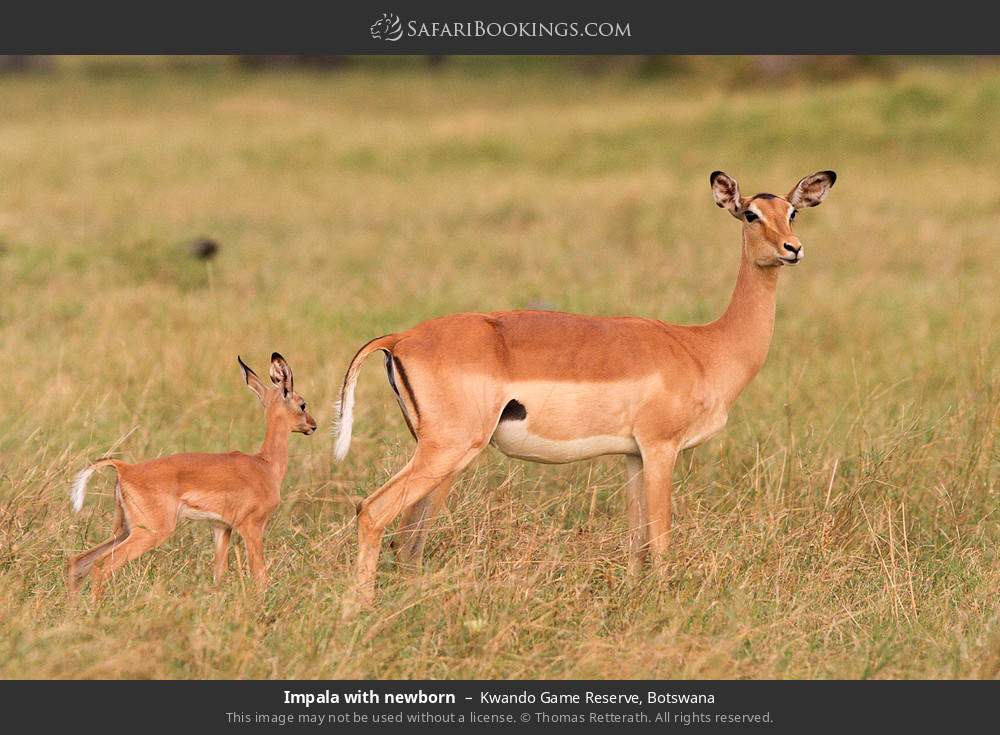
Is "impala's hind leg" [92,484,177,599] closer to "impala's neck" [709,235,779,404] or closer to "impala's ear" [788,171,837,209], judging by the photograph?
"impala's neck" [709,235,779,404]

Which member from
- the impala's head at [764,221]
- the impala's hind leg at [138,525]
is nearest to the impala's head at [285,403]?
the impala's hind leg at [138,525]

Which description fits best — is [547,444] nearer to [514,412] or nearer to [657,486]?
[514,412]

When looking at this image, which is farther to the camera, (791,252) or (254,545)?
(791,252)

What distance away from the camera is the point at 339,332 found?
891cm

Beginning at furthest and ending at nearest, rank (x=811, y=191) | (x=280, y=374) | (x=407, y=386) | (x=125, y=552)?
1. (x=811, y=191)
2. (x=280, y=374)
3. (x=407, y=386)
4. (x=125, y=552)

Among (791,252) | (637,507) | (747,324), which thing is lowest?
(637,507)

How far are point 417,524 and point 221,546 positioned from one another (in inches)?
28.4

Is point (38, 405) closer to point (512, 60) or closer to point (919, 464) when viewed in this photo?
point (919, 464)

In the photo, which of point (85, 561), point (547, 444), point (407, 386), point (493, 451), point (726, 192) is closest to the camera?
point (85, 561)

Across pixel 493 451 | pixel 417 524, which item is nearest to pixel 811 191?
pixel 493 451

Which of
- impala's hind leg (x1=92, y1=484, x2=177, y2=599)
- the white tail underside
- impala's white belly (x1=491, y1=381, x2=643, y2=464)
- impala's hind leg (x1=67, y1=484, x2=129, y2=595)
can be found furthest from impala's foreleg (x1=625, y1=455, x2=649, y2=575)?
the white tail underside

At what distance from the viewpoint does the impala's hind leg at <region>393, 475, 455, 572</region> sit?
17.4 ft

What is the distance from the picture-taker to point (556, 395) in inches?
202

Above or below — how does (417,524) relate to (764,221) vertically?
below
